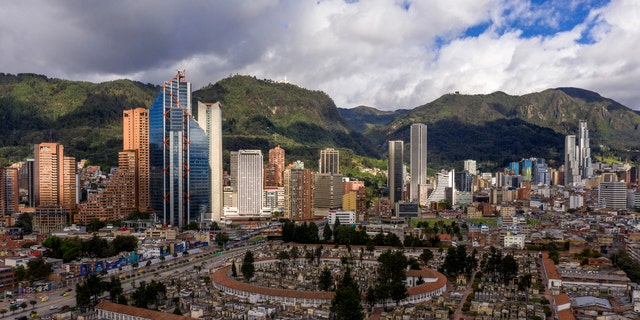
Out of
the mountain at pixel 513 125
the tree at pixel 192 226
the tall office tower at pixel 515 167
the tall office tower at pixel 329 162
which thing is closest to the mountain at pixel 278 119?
the tall office tower at pixel 329 162

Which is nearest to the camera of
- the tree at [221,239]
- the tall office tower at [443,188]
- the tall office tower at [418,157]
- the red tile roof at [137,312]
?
the red tile roof at [137,312]

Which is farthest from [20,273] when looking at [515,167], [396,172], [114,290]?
[515,167]

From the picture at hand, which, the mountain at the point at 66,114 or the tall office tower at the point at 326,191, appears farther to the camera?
the mountain at the point at 66,114

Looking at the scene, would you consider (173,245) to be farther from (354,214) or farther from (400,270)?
(354,214)

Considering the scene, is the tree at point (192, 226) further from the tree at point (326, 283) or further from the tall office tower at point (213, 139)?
the tree at point (326, 283)

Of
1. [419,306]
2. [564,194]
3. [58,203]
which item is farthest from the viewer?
[564,194]

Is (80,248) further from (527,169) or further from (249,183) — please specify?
(527,169)

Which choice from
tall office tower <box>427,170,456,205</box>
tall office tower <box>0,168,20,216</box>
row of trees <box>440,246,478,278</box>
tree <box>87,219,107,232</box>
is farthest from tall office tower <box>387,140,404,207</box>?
tall office tower <box>0,168,20,216</box>

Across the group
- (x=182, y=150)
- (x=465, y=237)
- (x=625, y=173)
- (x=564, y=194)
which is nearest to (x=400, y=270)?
(x=465, y=237)
